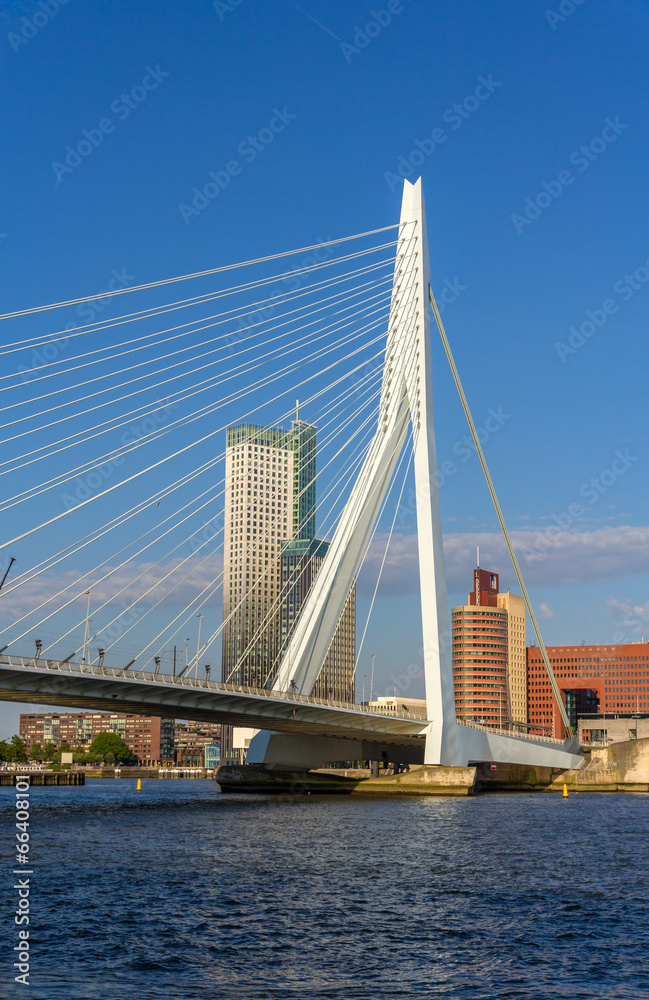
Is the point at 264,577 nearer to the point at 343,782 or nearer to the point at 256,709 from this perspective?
the point at 343,782

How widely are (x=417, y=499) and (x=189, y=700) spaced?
14.8m

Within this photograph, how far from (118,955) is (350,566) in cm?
3684

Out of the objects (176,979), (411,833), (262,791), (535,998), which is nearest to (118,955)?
(176,979)

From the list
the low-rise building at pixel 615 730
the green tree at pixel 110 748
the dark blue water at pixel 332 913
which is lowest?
the green tree at pixel 110 748

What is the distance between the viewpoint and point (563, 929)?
18.1 meters

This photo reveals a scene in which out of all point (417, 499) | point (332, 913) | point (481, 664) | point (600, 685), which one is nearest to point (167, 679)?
A: point (417, 499)

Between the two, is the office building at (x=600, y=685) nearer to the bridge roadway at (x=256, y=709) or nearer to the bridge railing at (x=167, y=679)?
the bridge roadway at (x=256, y=709)

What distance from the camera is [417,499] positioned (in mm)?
51375

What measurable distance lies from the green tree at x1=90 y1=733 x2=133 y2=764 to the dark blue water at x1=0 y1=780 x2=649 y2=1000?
15250cm

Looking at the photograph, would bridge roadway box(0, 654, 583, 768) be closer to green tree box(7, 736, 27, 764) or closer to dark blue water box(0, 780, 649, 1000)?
dark blue water box(0, 780, 649, 1000)

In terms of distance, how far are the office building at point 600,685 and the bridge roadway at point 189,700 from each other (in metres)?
118

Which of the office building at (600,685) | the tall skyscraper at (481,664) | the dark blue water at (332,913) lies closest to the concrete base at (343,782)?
the dark blue water at (332,913)

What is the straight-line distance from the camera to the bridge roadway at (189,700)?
4428 centimetres

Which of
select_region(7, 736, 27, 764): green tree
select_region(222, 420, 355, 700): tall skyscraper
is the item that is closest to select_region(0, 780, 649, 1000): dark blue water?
select_region(7, 736, 27, 764): green tree
